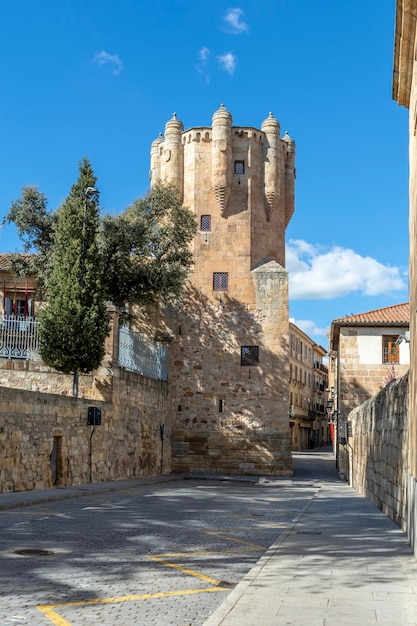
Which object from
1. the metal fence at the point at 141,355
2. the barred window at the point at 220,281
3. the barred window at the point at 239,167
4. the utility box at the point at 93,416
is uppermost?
the barred window at the point at 239,167

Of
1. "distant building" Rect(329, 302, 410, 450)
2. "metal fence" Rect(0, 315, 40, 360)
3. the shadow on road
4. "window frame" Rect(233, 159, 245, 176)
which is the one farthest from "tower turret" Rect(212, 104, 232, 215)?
"metal fence" Rect(0, 315, 40, 360)

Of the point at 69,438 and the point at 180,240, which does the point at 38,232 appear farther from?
the point at 69,438

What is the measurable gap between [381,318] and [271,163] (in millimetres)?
9235

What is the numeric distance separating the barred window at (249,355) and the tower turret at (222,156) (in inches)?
260

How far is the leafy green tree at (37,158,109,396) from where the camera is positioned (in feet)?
72.4

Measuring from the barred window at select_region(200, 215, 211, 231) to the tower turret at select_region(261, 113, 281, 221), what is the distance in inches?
117

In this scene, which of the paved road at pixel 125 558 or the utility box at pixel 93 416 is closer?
the paved road at pixel 125 558

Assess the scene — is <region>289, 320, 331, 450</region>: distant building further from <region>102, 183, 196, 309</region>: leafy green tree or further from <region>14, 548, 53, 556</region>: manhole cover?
<region>14, 548, 53, 556</region>: manhole cover

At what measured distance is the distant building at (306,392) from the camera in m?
68.6

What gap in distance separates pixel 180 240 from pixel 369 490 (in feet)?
52.0

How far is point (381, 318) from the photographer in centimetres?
3488

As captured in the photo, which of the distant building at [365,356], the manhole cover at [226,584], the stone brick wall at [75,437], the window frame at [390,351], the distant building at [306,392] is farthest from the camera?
the distant building at [306,392]

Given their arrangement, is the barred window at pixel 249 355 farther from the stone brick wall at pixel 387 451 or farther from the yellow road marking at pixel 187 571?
the yellow road marking at pixel 187 571

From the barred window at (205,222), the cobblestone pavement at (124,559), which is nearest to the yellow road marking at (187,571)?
the cobblestone pavement at (124,559)
